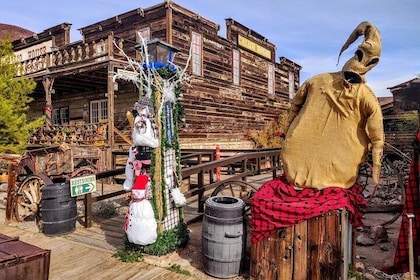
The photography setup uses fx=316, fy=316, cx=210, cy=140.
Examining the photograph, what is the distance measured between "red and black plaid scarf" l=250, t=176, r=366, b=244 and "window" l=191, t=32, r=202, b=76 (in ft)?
39.5

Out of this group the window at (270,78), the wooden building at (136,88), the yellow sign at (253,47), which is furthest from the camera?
the window at (270,78)

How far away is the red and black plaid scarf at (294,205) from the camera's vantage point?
3.37 metres

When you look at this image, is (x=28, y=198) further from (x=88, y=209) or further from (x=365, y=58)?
(x=365, y=58)

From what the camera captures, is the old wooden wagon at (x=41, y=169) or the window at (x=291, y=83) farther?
the window at (x=291, y=83)

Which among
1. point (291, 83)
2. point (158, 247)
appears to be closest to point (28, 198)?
point (158, 247)

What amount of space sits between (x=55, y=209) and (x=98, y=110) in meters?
12.1

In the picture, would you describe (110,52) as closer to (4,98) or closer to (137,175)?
(4,98)

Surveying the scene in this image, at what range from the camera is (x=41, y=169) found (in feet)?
28.4

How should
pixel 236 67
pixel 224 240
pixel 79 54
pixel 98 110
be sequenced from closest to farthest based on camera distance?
pixel 224 240, pixel 79 54, pixel 98 110, pixel 236 67

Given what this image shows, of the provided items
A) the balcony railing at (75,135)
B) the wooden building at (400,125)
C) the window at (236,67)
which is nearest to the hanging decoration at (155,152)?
the balcony railing at (75,135)

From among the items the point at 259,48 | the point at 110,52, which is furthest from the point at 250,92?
the point at 110,52

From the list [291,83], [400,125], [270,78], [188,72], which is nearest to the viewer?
[188,72]

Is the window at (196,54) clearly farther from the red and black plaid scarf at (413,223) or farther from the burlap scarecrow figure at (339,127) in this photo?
the red and black plaid scarf at (413,223)

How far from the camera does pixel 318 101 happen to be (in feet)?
12.8
